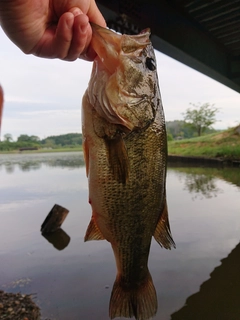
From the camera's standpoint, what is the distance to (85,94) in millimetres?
1604

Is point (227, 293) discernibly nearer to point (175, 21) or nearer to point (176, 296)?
point (176, 296)

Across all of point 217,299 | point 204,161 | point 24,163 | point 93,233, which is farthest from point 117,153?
point 24,163

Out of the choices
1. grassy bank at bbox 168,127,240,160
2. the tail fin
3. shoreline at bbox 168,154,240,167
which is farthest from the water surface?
grassy bank at bbox 168,127,240,160

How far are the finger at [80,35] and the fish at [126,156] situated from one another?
0.06 meters

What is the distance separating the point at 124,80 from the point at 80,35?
35 cm

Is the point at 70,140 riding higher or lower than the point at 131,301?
higher

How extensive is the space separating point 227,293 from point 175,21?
16.3ft

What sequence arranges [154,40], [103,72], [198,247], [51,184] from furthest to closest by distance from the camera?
[51,184] < [198,247] < [154,40] < [103,72]

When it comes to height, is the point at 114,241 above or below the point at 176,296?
above

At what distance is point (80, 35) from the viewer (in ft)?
4.53

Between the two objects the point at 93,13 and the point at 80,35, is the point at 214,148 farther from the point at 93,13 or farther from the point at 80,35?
the point at 80,35

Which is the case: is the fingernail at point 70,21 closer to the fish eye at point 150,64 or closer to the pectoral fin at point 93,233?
the fish eye at point 150,64

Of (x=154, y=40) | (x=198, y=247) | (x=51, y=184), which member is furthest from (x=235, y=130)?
(x=154, y=40)

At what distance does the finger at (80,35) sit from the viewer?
1.34 meters
